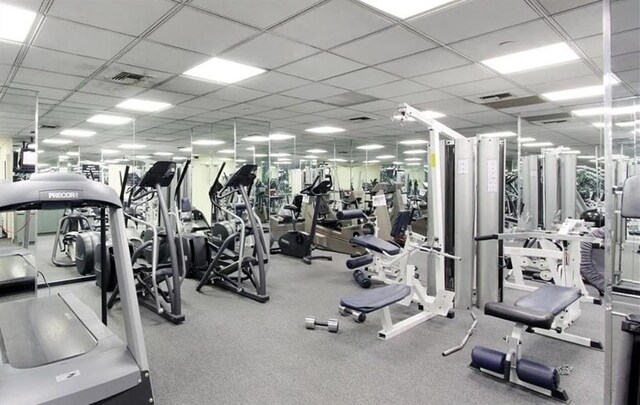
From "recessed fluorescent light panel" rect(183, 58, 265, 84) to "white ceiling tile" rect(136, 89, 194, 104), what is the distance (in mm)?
937

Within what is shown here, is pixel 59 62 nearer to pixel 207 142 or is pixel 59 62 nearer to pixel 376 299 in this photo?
pixel 376 299

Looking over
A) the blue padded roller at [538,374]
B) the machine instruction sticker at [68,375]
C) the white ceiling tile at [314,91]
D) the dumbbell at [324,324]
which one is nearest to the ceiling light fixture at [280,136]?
the white ceiling tile at [314,91]

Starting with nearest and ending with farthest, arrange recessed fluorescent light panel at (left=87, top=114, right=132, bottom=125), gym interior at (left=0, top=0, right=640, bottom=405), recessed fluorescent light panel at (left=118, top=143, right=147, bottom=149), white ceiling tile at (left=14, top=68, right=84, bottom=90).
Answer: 1. gym interior at (left=0, top=0, right=640, bottom=405)
2. white ceiling tile at (left=14, top=68, right=84, bottom=90)
3. recessed fluorescent light panel at (left=87, top=114, right=132, bottom=125)
4. recessed fluorescent light panel at (left=118, top=143, right=147, bottom=149)

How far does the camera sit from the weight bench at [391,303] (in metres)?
2.92

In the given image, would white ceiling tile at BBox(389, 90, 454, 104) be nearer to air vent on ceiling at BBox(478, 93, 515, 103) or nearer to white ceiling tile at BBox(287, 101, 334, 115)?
air vent on ceiling at BBox(478, 93, 515, 103)

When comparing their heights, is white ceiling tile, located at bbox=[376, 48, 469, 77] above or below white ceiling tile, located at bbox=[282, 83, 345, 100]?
below

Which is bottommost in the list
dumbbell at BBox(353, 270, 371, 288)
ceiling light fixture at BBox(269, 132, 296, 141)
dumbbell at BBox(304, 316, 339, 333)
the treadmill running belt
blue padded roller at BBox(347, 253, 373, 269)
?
dumbbell at BBox(304, 316, 339, 333)

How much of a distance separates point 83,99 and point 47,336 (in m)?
4.36

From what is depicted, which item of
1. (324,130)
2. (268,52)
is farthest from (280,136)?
(268,52)

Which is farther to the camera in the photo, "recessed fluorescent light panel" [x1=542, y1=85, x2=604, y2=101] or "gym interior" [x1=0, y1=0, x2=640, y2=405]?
"recessed fluorescent light panel" [x1=542, y1=85, x2=604, y2=101]

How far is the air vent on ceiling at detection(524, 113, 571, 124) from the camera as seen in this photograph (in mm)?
6641

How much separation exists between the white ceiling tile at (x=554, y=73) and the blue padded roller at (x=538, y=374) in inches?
126

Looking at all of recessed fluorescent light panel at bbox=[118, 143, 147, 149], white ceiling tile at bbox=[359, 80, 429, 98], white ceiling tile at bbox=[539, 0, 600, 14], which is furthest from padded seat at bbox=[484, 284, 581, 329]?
recessed fluorescent light panel at bbox=[118, 143, 147, 149]

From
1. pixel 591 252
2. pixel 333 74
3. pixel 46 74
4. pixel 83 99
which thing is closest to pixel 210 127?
pixel 83 99
